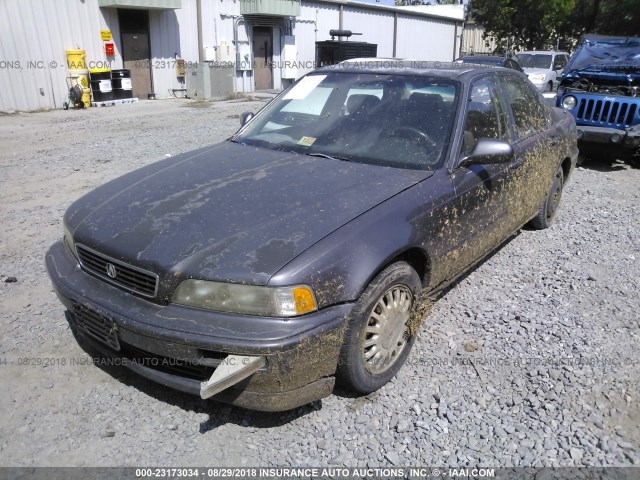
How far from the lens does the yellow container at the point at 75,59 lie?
14.6 m

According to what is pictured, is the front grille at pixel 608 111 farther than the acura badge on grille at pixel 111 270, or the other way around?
the front grille at pixel 608 111

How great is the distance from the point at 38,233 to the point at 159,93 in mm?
13898

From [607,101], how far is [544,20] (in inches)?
875

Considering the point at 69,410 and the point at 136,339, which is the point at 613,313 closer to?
the point at 136,339

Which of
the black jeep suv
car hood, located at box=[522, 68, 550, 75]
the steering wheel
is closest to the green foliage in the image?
car hood, located at box=[522, 68, 550, 75]

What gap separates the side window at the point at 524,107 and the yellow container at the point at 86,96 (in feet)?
44.2

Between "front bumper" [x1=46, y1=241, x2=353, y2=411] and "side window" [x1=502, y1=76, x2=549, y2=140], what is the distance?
8.76 feet

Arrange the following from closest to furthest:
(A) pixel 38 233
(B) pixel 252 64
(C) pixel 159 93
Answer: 1. (A) pixel 38 233
2. (C) pixel 159 93
3. (B) pixel 252 64

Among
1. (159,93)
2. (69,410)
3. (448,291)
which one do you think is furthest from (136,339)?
(159,93)

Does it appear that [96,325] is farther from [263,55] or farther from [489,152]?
[263,55]

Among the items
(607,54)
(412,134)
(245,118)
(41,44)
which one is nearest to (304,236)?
(412,134)

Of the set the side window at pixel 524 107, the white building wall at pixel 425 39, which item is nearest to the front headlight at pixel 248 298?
the side window at pixel 524 107

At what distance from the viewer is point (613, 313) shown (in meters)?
3.75

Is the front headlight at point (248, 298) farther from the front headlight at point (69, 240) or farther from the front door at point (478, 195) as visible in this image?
the front door at point (478, 195)
